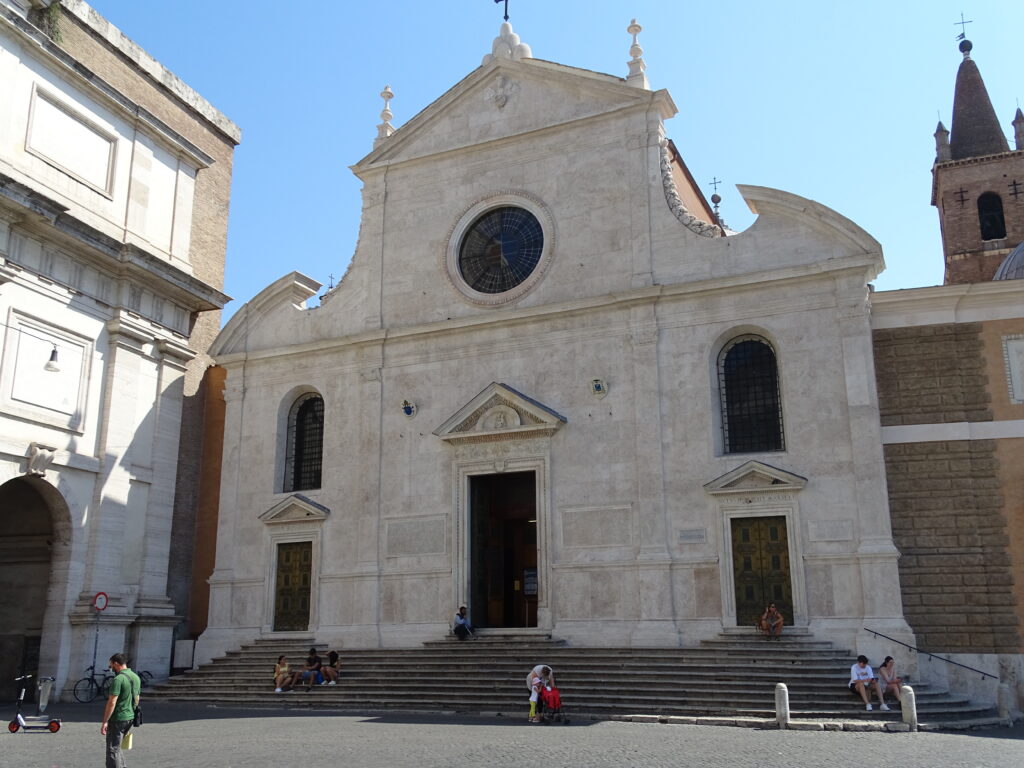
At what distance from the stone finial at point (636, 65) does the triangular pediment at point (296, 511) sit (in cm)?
1190

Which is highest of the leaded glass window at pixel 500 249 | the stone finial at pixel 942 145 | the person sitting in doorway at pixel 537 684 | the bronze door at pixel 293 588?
the stone finial at pixel 942 145

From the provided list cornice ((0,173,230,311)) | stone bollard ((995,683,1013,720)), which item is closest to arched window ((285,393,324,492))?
cornice ((0,173,230,311))

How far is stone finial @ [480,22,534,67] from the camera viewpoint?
24.5 meters

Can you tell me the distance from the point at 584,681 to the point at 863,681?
15.7ft

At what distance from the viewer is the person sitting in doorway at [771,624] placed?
1820cm

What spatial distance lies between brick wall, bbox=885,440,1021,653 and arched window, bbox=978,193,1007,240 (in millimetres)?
27106

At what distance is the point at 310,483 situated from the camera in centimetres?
2422

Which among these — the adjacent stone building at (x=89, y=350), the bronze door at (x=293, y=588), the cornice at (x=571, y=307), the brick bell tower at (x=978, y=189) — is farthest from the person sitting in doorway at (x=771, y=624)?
the brick bell tower at (x=978, y=189)

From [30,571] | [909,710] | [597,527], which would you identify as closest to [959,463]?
[909,710]

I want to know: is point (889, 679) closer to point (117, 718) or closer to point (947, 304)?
point (947, 304)

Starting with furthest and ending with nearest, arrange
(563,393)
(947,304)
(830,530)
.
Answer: (563,393)
(947,304)
(830,530)

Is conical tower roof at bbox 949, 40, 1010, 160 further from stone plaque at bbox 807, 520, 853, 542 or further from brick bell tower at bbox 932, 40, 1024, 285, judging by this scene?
stone plaque at bbox 807, 520, 853, 542

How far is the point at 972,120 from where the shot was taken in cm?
4403

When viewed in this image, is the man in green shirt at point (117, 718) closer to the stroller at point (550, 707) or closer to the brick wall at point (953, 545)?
the stroller at point (550, 707)
